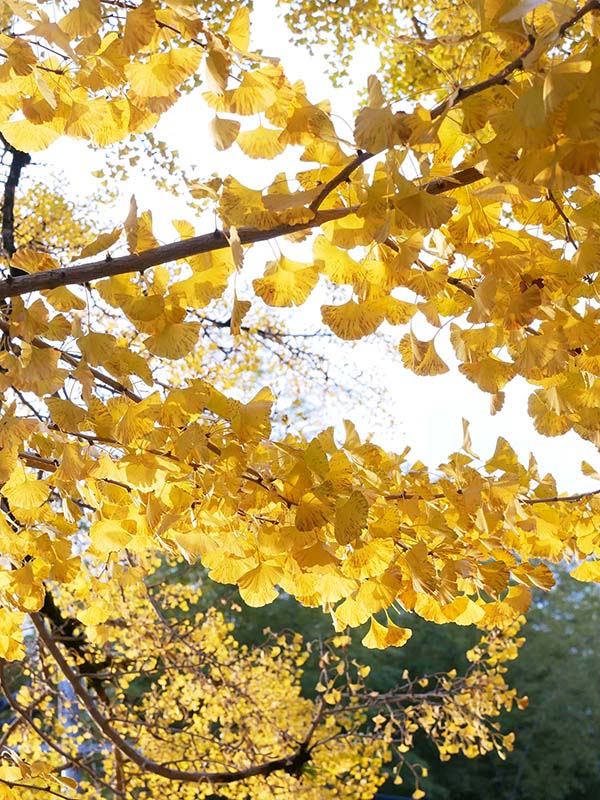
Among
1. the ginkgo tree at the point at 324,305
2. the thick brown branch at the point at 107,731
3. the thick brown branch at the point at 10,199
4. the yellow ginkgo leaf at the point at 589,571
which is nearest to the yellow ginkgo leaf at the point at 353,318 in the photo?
the ginkgo tree at the point at 324,305

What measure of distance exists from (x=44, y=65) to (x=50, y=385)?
31cm

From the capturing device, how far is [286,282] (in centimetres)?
69

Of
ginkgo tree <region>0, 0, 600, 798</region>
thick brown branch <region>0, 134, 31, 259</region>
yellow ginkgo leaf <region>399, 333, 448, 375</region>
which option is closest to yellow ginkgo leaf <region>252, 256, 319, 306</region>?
ginkgo tree <region>0, 0, 600, 798</region>

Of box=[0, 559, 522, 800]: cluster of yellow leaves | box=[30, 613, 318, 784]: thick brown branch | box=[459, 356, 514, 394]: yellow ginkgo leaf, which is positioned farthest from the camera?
box=[0, 559, 522, 800]: cluster of yellow leaves

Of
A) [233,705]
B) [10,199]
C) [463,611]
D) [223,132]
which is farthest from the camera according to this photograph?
[233,705]

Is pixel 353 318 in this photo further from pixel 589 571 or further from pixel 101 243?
pixel 589 571

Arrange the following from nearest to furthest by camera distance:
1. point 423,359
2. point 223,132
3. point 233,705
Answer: point 223,132, point 423,359, point 233,705

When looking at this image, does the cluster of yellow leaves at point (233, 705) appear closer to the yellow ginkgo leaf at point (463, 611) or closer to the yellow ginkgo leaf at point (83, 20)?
the yellow ginkgo leaf at point (463, 611)

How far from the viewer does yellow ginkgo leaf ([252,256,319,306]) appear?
0.69 meters

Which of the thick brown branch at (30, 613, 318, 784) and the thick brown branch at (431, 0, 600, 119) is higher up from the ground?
the thick brown branch at (30, 613, 318, 784)

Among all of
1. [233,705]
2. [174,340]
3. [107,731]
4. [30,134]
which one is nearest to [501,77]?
[174,340]

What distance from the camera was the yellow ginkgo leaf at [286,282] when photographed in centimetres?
69

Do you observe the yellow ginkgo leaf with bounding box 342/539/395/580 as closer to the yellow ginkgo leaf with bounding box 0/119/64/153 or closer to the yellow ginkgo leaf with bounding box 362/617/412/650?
the yellow ginkgo leaf with bounding box 362/617/412/650

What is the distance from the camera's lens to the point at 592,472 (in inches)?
37.5
